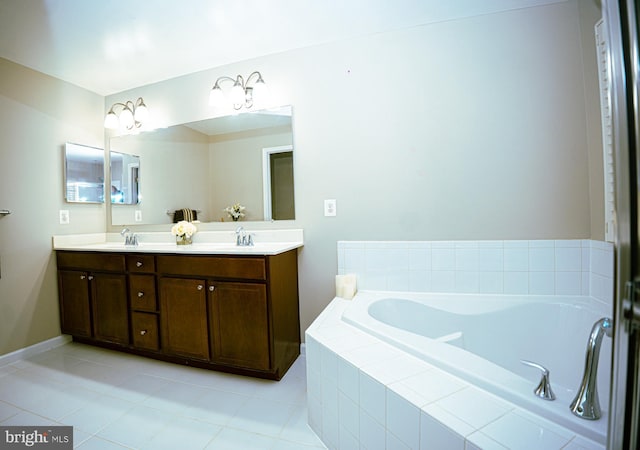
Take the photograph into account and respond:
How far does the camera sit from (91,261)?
6.89 ft

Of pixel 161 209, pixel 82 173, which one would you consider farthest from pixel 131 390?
pixel 82 173

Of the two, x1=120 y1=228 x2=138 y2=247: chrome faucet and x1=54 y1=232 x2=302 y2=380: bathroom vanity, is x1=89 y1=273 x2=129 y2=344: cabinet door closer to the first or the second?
x1=54 y1=232 x2=302 y2=380: bathroom vanity

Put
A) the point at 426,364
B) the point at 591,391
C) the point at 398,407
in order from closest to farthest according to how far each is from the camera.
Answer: the point at 591,391 → the point at 398,407 → the point at 426,364

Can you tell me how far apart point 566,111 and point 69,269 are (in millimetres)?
3709

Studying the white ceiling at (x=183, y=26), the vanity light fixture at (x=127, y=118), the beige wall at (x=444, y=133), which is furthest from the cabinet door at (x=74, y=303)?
the beige wall at (x=444, y=133)

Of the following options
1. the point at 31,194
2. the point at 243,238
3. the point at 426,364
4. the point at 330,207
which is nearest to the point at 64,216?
the point at 31,194

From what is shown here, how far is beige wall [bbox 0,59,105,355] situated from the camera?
198 cm

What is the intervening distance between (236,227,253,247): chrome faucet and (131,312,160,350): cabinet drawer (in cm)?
76

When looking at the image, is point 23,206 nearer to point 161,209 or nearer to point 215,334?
point 161,209

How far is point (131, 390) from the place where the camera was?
1.61m

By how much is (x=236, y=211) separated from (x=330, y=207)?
0.78m

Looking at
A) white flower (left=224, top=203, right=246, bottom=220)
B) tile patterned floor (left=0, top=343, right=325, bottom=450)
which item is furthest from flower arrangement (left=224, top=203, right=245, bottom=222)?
tile patterned floor (left=0, top=343, right=325, bottom=450)

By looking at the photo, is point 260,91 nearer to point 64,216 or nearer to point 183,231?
point 183,231

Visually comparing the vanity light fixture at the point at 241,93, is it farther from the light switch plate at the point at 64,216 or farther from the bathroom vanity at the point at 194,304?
the light switch plate at the point at 64,216
